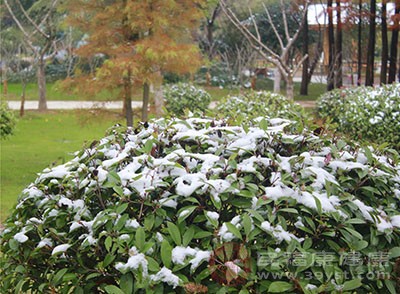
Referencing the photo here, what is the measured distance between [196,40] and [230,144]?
Answer: 78.1ft

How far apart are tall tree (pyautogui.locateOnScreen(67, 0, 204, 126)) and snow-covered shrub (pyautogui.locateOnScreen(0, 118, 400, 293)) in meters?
6.31

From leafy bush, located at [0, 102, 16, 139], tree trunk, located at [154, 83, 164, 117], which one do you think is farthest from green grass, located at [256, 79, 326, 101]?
leafy bush, located at [0, 102, 16, 139]

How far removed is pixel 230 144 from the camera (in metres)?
2.69

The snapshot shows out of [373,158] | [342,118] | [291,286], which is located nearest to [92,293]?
[291,286]

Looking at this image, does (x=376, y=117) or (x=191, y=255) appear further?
(x=376, y=117)

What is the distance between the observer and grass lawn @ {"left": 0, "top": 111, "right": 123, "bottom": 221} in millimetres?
8508

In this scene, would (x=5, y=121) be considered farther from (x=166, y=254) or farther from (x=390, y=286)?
(x=390, y=286)

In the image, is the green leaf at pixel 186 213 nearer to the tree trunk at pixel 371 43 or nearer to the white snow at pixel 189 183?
the white snow at pixel 189 183

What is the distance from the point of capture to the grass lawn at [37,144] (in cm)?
851

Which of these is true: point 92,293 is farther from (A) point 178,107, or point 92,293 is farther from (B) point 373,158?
(A) point 178,107

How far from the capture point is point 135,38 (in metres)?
9.85

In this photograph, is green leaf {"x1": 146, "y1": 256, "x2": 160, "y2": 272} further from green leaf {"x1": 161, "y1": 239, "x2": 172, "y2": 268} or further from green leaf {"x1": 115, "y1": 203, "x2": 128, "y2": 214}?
green leaf {"x1": 115, "y1": 203, "x2": 128, "y2": 214}

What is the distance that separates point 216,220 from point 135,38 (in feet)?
25.6

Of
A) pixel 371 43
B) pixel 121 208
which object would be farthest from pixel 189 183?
pixel 371 43
